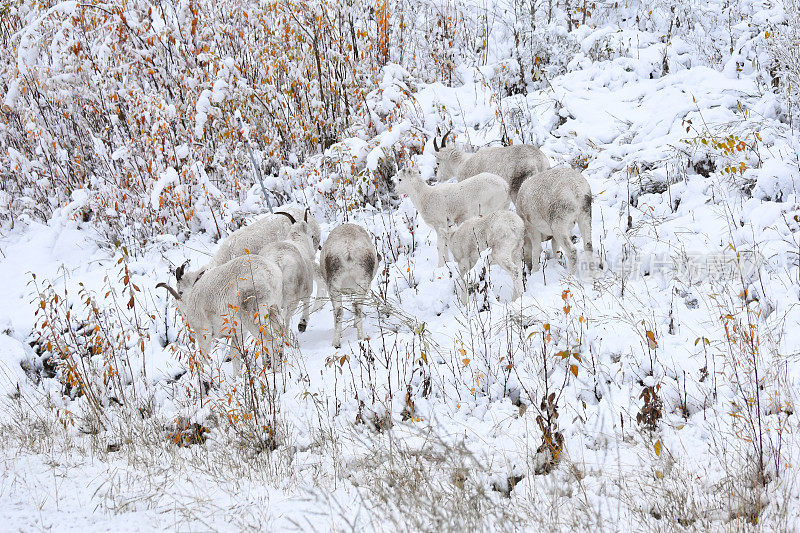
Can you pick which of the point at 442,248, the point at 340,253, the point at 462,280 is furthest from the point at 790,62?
the point at 340,253

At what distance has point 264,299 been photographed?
6086 mm

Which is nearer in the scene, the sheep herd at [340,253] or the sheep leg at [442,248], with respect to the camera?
the sheep herd at [340,253]

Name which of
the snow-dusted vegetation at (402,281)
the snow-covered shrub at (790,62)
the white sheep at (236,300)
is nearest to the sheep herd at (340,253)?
the white sheep at (236,300)

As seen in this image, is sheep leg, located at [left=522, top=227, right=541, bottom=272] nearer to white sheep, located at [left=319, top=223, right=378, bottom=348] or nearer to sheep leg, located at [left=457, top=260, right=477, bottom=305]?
sheep leg, located at [left=457, top=260, right=477, bottom=305]

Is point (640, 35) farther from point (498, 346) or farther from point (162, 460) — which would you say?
point (162, 460)

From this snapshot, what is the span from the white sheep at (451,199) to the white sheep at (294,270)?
2125 millimetres

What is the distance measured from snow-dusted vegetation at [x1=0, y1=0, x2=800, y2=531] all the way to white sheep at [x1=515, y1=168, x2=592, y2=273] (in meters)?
0.34

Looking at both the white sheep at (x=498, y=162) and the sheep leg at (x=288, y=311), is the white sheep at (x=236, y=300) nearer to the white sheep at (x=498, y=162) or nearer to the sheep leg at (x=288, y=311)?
the sheep leg at (x=288, y=311)

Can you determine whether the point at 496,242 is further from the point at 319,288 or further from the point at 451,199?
the point at 319,288

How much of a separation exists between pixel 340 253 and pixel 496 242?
1846mm

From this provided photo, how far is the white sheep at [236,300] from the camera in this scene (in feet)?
19.9

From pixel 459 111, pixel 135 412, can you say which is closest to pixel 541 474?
pixel 135 412

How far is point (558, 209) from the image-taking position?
7258 millimetres

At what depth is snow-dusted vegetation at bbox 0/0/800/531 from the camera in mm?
3537
